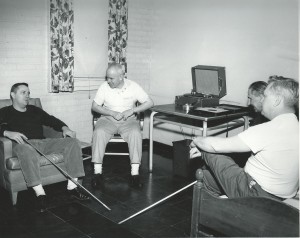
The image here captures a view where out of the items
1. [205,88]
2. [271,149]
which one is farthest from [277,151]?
[205,88]

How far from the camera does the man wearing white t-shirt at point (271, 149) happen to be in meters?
1.98

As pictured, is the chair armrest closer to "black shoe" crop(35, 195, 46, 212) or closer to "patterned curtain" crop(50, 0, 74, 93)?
"black shoe" crop(35, 195, 46, 212)

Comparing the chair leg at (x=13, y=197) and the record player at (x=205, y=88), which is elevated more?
the record player at (x=205, y=88)

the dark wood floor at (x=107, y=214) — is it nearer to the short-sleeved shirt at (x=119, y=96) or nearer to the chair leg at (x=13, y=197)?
the chair leg at (x=13, y=197)

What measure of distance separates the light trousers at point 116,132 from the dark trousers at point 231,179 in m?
1.68

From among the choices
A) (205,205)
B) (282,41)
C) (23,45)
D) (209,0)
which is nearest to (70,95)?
(23,45)

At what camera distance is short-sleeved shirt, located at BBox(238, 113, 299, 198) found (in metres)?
1.98

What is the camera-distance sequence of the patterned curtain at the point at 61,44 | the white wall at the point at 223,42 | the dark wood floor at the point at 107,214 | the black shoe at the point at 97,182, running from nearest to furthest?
the dark wood floor at the point at 107,214 → the black shoe at the point at 97,182 → the white wall at the point at 223,42 → the patterned curtain at the point at 61,44

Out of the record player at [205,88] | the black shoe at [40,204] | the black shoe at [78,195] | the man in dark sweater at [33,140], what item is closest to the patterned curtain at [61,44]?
the man in dark sweater at [33,140]

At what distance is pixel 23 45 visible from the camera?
14.1 feet

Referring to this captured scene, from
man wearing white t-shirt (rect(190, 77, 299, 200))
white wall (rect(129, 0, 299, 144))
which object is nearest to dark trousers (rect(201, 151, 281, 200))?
man wearing white t-shirt (rect(190, 77, 299, 200))

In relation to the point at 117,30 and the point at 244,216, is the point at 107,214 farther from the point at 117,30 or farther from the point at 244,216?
the point at 117,30

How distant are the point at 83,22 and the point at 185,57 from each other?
4.71 feet

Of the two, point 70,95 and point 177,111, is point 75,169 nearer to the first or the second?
point 177,111
